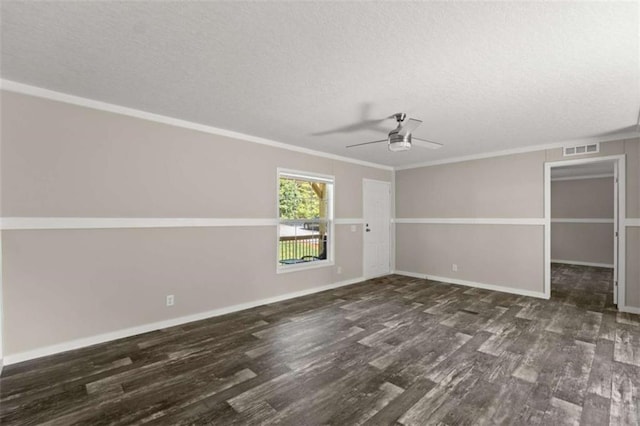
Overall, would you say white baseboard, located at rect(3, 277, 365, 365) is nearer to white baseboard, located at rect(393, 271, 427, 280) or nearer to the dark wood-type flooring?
the dark wood-type flooring

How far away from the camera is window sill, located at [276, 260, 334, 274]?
4.71 meters

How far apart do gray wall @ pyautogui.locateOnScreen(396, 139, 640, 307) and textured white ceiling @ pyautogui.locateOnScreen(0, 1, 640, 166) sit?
58.1 inches

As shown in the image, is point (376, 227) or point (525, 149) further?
point (376, 227)

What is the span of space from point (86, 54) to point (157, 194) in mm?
1664

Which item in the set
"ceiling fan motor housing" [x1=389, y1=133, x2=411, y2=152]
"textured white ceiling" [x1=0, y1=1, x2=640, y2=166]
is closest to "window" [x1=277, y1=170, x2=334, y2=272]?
"textured white ceiling" [x1=0, y1=1, x2=640, y2=166]

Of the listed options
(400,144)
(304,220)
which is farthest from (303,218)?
(400,144)

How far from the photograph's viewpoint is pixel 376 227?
6.45 meters

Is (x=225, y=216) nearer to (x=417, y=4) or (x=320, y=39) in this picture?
(x=320, y=39)

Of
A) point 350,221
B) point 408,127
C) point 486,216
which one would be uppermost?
point 408,127

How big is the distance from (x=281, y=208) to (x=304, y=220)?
0.49m

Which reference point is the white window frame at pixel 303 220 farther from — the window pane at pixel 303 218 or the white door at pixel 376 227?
the white door at pixel 376 227

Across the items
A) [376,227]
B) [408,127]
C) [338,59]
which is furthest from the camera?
[376,227]

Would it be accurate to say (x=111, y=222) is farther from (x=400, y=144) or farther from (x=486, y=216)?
(x=486, y=216)

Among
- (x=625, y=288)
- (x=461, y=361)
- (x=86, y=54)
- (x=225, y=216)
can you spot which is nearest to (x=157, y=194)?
(x=225, y=216)
